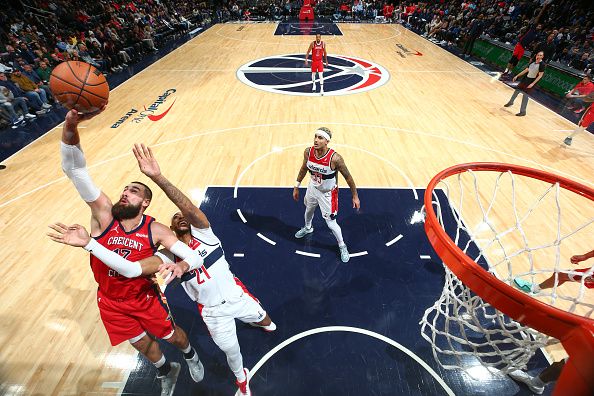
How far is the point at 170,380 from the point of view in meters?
3.29

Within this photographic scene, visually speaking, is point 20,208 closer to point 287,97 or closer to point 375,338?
point 375,338

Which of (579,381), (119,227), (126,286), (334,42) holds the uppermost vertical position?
(579,381)

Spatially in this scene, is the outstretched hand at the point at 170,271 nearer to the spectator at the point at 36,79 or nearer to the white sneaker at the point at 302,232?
the white sneaker at the point at 302,232

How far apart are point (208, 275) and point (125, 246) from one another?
685mm

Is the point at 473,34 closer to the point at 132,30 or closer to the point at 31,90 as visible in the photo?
the point at 132,30

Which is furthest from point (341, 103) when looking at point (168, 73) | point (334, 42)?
point (334, 42)

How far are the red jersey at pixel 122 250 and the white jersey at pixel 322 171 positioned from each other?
2189 millimetres

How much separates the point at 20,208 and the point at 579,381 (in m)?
7.56

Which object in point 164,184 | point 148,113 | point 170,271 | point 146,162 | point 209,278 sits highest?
point 146,162

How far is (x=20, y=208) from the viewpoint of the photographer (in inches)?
227

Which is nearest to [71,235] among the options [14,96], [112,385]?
[112,385]

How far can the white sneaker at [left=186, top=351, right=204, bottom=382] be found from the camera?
3.24 meters

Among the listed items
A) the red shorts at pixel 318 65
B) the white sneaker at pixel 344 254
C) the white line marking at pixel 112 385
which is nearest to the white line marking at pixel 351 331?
the white sneaker at pixel 344 254

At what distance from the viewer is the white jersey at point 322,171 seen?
4.12m
